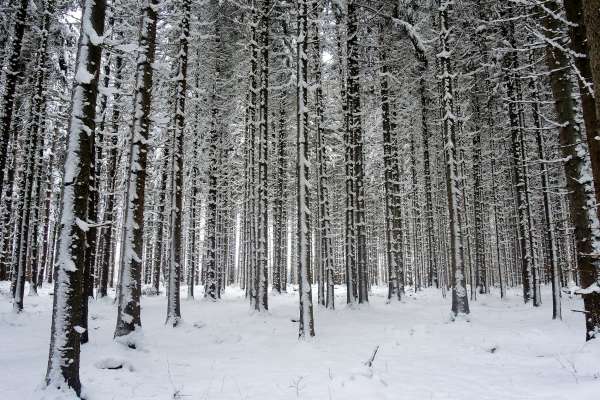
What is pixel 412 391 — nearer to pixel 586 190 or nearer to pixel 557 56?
pixel 586 190

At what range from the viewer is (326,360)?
7773 millimetres

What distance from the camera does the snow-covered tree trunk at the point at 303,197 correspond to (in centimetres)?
1014

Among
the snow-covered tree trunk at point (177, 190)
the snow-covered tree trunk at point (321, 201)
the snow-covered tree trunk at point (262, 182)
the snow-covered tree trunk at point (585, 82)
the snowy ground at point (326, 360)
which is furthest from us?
the snow-covered tree trunk at point (321, 201)

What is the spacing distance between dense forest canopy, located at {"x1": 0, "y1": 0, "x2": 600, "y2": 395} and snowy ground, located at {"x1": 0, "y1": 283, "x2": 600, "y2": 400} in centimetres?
91

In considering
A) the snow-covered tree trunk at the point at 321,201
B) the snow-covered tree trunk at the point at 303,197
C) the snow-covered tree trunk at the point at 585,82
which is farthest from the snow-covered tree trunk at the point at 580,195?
the snow-covered tree trunk at the point at 321,201

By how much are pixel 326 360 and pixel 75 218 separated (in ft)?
17.8

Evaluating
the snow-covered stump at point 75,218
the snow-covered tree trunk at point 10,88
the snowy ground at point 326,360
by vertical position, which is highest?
the snow-covered tree trunk at point 10,88

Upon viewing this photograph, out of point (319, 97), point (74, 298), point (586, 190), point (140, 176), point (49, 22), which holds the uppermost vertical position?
point (49, 22)

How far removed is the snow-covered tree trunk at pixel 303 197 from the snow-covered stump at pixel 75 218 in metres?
5.82

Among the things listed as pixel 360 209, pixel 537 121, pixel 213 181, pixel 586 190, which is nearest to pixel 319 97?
pixel 360 209

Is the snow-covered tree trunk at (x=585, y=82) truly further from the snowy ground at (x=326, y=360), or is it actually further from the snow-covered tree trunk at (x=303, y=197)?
the snow-covered tree trunk at (x=303, y=197)

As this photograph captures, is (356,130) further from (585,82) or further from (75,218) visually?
(75,218)

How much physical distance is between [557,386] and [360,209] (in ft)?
41.3

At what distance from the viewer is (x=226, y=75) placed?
2198 centimetres
